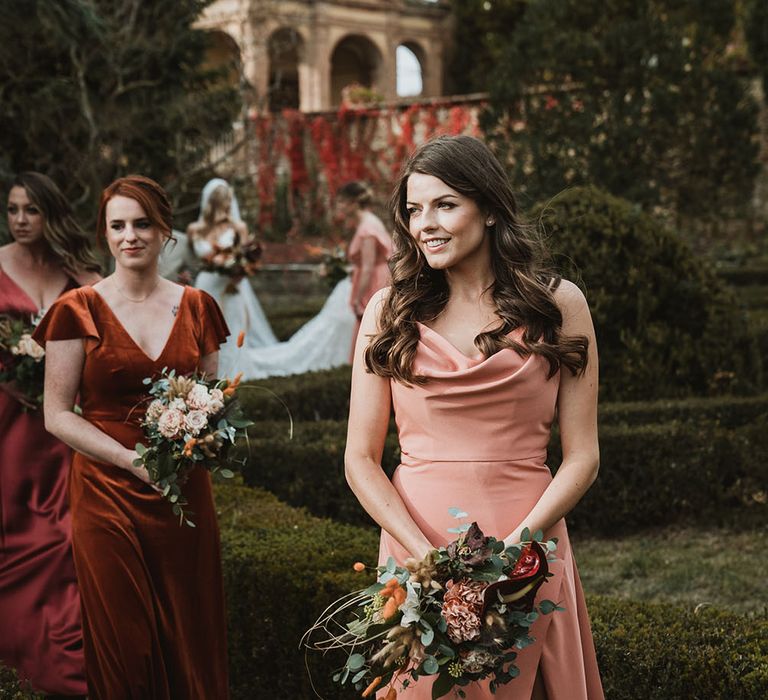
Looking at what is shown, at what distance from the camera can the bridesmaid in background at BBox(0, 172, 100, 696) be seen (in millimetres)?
4434

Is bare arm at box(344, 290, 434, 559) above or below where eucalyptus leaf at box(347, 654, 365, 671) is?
above

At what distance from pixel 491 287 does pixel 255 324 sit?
10.2m

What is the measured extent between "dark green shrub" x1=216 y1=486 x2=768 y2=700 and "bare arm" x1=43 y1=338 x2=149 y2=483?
908 mm

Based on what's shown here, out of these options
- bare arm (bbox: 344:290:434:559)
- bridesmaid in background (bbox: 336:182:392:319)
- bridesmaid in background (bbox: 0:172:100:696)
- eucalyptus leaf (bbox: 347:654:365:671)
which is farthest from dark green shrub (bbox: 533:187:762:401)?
eucalyptus leaf (bbox: 347:654:365:671)

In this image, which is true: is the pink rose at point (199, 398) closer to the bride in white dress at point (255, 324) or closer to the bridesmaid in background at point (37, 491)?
the bridesmaid in background at point (37, 491)

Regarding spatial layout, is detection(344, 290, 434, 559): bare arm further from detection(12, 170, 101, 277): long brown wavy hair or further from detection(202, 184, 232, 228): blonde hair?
detection(202, 184, 232, 228): blonde hair

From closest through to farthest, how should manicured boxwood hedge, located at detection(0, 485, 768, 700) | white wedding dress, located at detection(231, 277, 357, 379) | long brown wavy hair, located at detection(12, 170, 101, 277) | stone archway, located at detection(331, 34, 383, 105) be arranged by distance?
manicured boxwood hedge, located at detection(0, 485, 768, 700), long brown wavy hair, located at detection(12, 170, 101, 277), white wedding dress, located at detection(231, 277, 357, 379), stone archway, located at detection(331, 34, 383, 105)

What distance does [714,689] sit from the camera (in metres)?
3.36

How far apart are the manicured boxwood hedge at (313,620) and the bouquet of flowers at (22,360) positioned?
106cm

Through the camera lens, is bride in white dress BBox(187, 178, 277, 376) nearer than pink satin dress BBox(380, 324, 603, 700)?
No

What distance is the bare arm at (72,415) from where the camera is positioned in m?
3.70

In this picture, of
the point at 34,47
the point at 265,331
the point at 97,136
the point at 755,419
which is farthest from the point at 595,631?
the point at 34,47

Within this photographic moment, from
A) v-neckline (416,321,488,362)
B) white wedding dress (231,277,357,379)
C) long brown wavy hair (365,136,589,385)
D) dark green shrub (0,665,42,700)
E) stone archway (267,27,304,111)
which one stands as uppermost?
stone archway (267,27,304,111)

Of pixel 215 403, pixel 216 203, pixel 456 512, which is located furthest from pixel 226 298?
pixel 456 512
